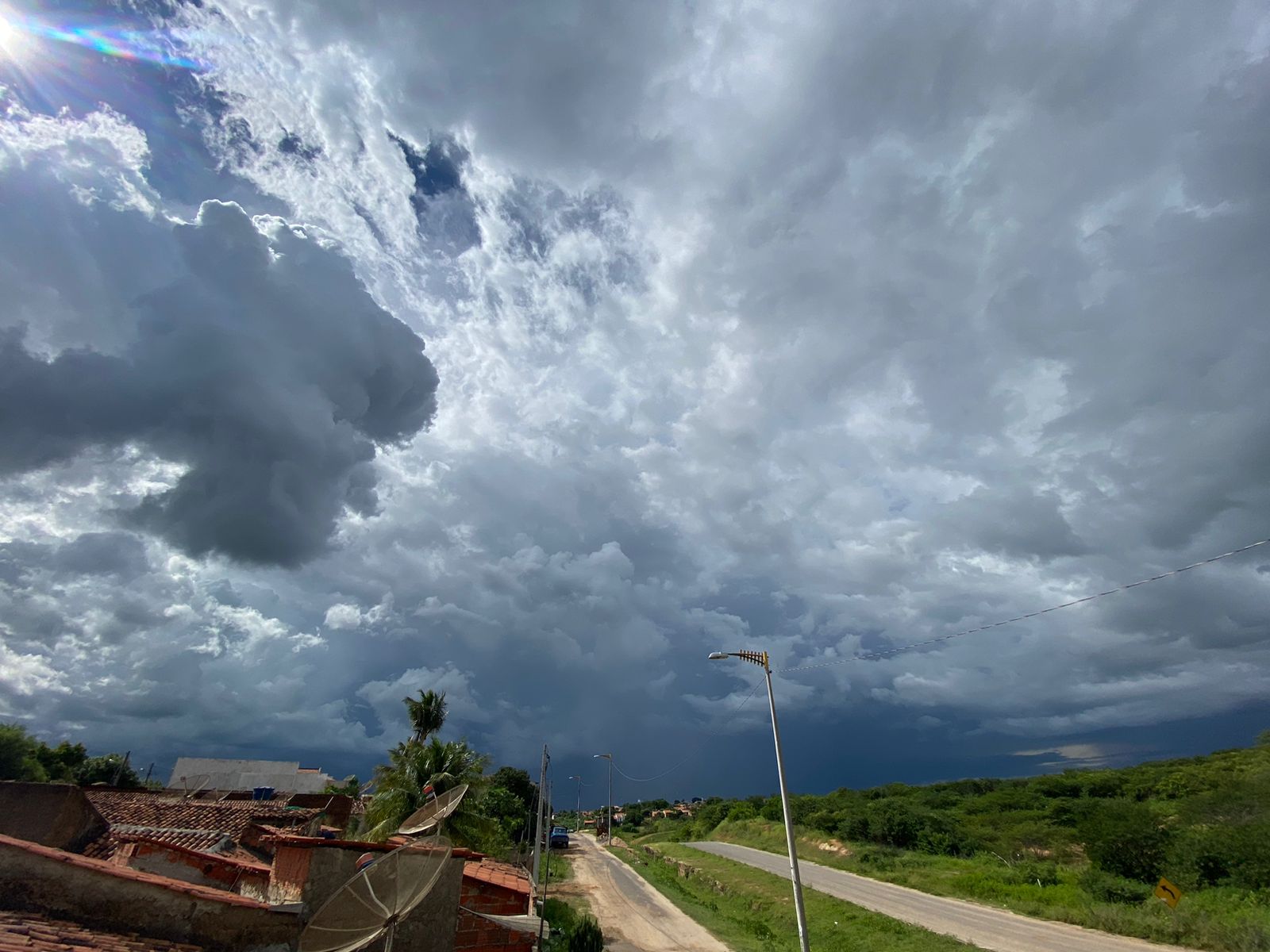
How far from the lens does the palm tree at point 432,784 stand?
30000mm

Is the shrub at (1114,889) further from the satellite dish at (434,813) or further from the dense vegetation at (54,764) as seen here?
the dense vegetation at (54,764)

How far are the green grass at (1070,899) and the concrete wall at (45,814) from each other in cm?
3798

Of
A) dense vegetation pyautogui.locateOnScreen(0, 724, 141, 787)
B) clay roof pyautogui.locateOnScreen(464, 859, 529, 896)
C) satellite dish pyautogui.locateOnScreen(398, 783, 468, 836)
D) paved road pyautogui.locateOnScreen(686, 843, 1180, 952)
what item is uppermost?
dense vegetation pyautogui.locateOnScreen(0, 724, 141, 787)

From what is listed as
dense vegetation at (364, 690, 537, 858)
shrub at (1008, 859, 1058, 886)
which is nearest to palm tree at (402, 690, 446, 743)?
dense vegetation at (364, 690, 537, 858)

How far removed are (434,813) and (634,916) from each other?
2474cm

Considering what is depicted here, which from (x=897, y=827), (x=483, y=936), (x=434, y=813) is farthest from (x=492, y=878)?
(x=897, y=827)

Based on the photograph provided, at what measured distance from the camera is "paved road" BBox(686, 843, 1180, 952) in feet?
83.0

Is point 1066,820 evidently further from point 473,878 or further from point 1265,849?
point 473,878

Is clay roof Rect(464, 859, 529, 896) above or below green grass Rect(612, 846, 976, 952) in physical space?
above

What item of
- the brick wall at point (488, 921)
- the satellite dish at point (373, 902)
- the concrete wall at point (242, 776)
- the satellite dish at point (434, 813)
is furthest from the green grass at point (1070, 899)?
the concrete wall at point (242, 776)

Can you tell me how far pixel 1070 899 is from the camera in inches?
1336

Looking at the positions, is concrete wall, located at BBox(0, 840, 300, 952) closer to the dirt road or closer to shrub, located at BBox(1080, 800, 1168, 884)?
the dirt road

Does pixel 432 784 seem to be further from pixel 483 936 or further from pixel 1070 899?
pixel 1070 899

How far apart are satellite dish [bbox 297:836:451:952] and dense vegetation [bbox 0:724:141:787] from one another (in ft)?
147
